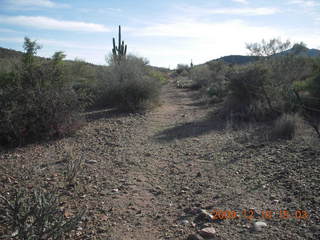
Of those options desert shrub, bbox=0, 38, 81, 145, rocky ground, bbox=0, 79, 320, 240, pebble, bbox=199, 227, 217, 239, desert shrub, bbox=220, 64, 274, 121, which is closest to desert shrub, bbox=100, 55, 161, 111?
desert shrub, bbox=220, 64, 274, 121

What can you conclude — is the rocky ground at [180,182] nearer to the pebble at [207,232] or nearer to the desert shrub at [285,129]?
the pebble at [207,232]

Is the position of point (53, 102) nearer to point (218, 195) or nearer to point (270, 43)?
point (218, 195)

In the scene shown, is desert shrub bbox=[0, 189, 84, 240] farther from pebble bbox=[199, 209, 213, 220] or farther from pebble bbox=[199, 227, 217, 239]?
pebble bbox=[199, 209, 213, 220]

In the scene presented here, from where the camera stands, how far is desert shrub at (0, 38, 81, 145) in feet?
22.3

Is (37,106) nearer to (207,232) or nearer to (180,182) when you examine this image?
(180,182)

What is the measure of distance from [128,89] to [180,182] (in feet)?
27.1

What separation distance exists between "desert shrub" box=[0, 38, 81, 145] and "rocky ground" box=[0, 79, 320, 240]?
471mm

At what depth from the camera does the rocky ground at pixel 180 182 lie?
11.0ft

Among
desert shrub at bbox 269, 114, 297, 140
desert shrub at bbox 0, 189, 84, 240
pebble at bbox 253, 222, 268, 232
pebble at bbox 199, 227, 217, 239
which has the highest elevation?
desert shrub at bbox 269, 114, 297, 140

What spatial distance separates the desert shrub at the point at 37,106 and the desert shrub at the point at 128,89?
3.96m

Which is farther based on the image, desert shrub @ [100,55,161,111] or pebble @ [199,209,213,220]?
desert shrub @ [100,55,161,111]
